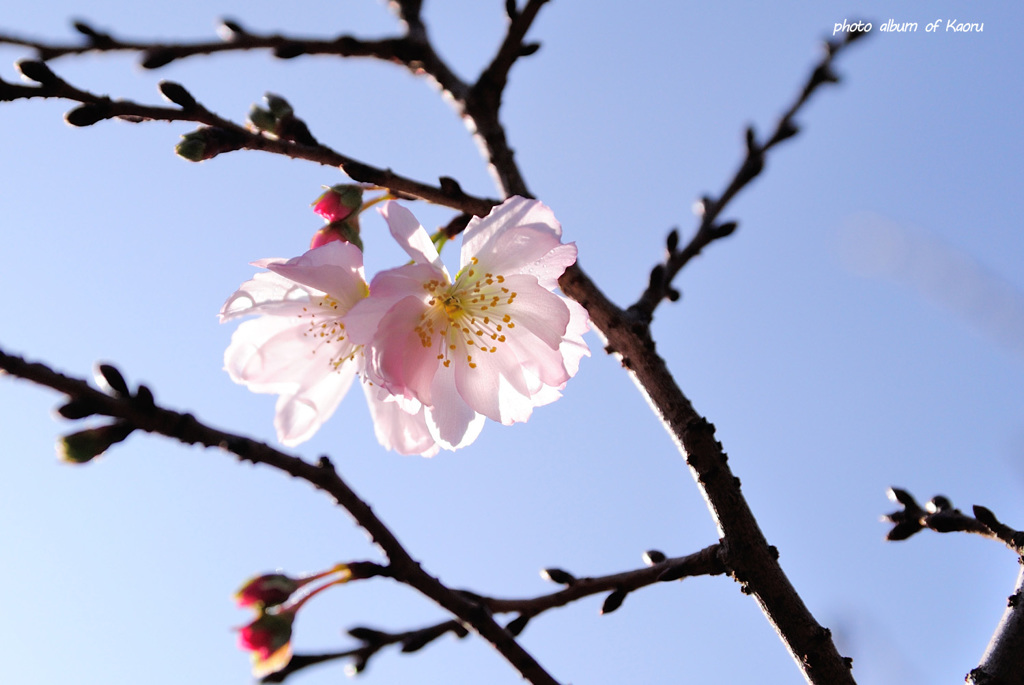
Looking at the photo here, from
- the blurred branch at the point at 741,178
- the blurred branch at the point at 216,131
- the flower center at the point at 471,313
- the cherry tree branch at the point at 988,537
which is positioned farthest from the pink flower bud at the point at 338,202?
the cherry tree branch at the point at 988,537

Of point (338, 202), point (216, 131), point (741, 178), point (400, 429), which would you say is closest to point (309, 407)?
point (400, 429)

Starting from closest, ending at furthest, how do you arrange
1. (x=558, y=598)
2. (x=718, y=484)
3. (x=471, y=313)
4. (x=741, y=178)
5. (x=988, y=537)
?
1. (x=558, y=598)
2. (x=718, y=484)
3. (x=988, y=537)
4. (x=471, y=313)
5. (x=741, y=178)

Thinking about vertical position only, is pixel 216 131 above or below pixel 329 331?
above

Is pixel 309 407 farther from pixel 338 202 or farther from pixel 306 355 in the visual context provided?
pixel 338 202

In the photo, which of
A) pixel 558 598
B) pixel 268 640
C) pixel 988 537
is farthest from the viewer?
pixel 988 537

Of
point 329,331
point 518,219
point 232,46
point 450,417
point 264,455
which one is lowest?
point 264,455

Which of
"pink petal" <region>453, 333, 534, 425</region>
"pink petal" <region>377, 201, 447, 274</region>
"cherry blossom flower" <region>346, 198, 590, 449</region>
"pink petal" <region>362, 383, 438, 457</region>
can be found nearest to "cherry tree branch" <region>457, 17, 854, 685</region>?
"cherry blossom flower" <region>346, 198, 590, 449</region>

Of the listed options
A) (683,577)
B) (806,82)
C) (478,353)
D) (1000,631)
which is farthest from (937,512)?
(806,82)

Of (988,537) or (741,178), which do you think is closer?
(988,537)
